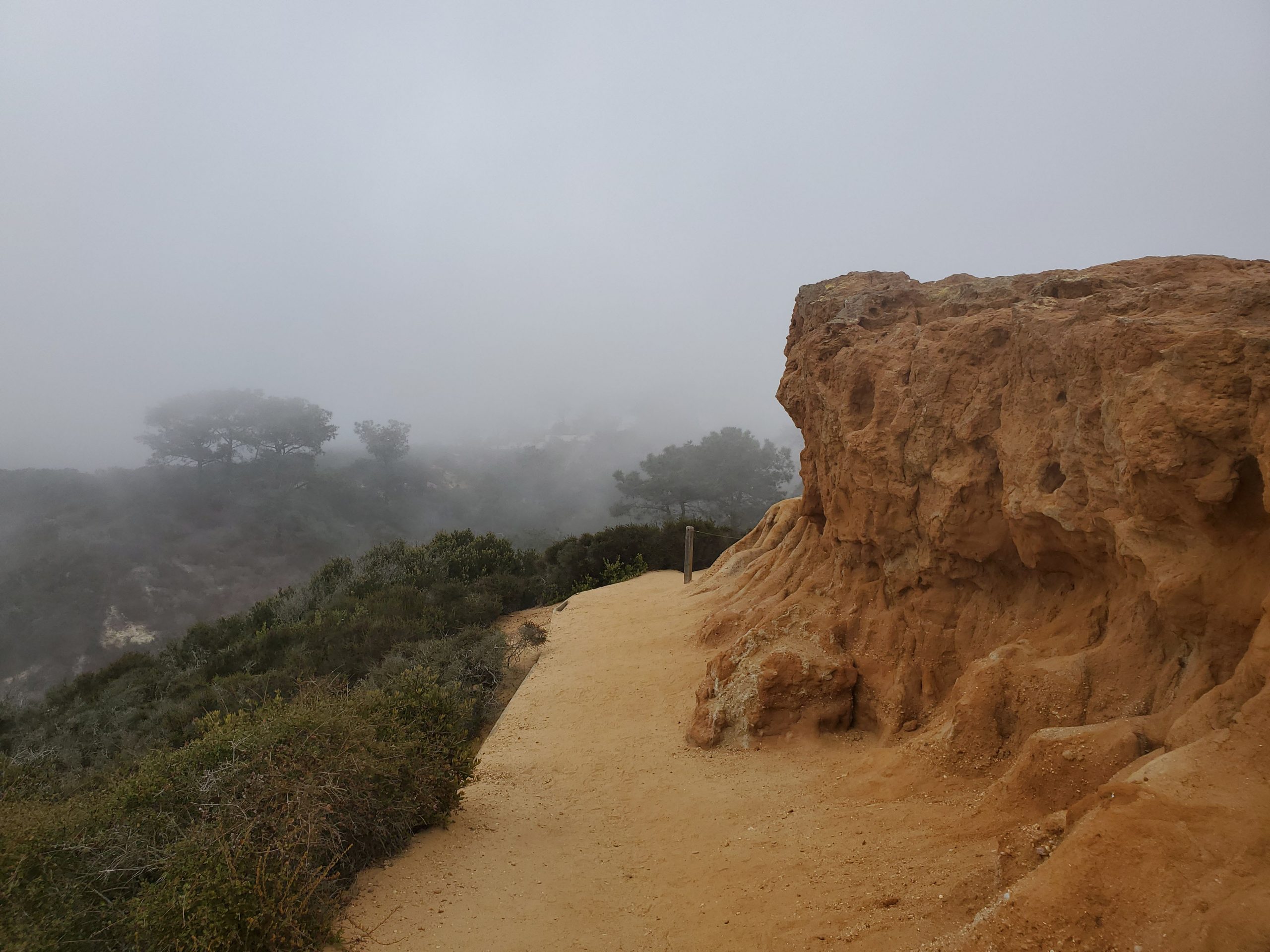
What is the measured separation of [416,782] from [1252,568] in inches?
214

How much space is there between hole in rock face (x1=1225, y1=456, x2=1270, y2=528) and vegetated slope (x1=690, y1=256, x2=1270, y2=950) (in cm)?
1

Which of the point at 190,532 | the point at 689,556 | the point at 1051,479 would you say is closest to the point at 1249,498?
the point at 1051,479

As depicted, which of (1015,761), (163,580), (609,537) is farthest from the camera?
(163,580)

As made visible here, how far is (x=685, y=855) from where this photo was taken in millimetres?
4773

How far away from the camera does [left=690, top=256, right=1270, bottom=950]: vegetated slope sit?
2.55m

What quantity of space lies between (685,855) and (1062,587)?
3634mm

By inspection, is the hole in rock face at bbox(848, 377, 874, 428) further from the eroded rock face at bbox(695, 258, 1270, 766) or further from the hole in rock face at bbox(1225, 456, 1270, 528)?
the hole in rock face at bbox(1225, 456, 1270, 528)

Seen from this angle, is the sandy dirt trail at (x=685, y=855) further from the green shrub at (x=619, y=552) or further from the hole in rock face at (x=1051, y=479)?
the green shrub at (x=619, y=552)

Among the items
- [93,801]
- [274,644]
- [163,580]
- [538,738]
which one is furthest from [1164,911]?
[163,580]

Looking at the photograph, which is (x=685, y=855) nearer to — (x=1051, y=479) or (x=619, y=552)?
(x=1051, y=479)

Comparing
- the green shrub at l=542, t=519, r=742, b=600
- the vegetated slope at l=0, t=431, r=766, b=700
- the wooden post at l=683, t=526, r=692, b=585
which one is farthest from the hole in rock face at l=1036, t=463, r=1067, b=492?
the vegetated slope at l=0, t=431, r=766, b=700

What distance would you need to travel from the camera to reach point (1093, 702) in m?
4.23

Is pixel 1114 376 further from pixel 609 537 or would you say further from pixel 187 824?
pixel 609 537

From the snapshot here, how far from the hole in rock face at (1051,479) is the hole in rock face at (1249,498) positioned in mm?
1322
